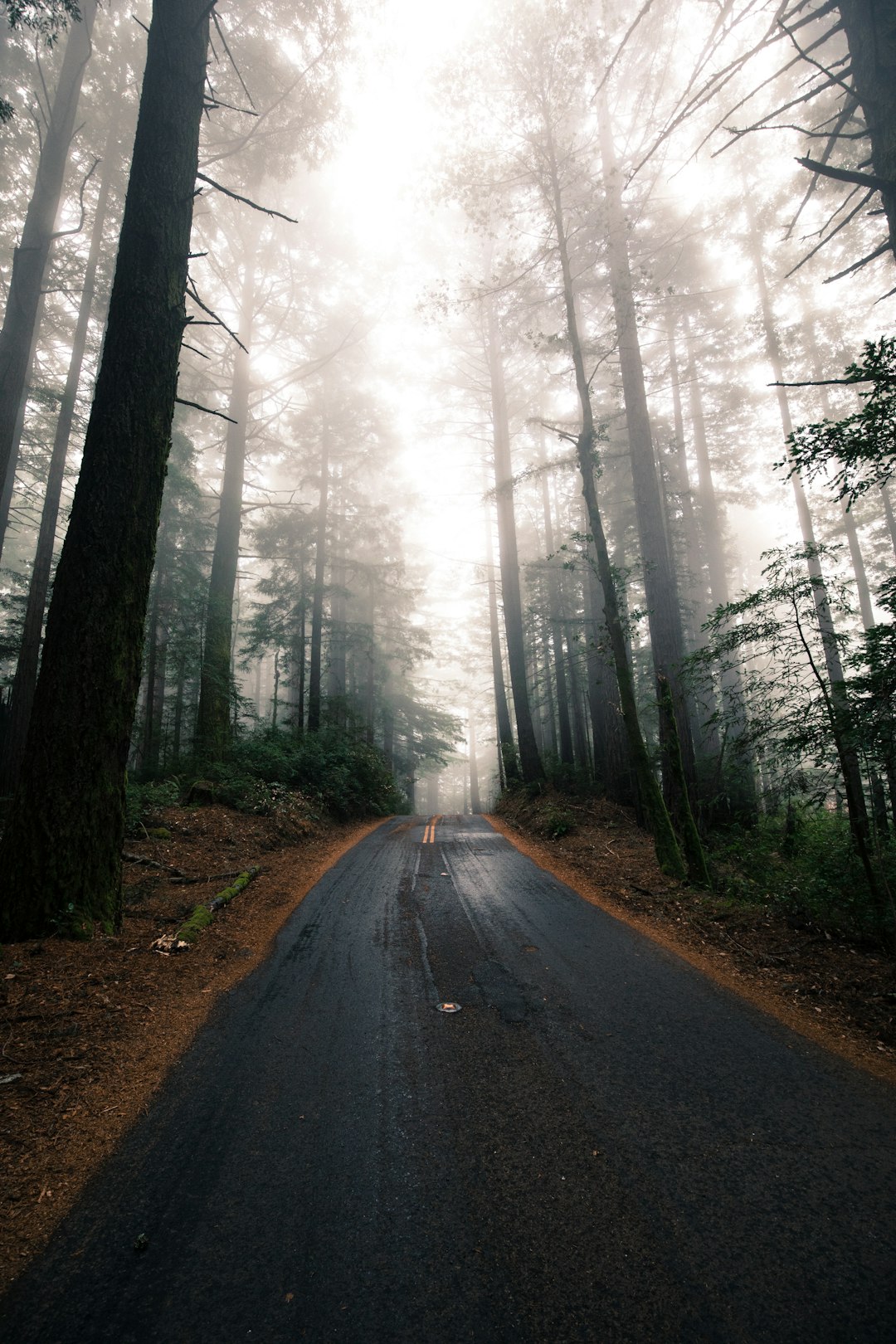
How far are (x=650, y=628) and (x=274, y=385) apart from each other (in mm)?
12244

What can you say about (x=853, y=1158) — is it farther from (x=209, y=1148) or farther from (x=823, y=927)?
(x=823, y=927)

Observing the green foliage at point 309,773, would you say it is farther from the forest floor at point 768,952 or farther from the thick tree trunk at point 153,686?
the forest floor at point 768,952

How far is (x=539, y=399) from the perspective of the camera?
1912 cm

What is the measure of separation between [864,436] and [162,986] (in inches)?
240

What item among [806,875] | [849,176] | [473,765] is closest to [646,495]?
[849,176]

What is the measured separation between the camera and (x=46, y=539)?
1198 centimetres

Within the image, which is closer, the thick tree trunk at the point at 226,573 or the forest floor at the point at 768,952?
the forest floor at the point at 768,952

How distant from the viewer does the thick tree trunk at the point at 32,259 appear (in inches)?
→ 350

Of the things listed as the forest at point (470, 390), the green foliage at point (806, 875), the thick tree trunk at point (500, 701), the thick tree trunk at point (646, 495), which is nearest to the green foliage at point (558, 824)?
the forest at point (470, 390)

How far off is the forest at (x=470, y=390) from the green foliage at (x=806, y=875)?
0.06 meters

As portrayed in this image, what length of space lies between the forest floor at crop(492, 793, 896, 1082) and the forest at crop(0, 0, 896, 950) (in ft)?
1.53

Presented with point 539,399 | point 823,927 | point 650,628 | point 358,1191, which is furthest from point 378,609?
point 358,1191

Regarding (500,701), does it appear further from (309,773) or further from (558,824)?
(558,824)

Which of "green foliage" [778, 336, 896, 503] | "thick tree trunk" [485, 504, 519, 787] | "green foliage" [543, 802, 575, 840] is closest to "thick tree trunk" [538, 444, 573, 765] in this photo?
"thick tree trunk" [485, 504, 519, 787]
